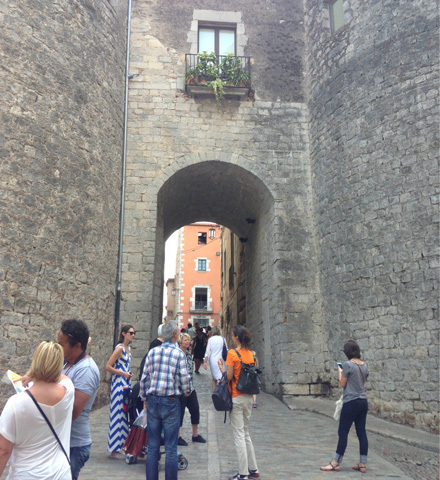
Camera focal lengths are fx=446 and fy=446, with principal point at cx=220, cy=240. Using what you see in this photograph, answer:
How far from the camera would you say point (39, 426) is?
6.91 ft

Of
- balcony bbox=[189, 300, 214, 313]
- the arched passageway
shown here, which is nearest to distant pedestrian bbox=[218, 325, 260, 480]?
the arched passageway

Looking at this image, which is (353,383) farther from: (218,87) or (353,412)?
(218,87)

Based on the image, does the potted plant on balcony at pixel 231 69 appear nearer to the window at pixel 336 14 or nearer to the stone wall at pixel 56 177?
the window at pixel 336 14

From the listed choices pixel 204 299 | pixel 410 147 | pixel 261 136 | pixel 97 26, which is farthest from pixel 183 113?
pixel 204 299

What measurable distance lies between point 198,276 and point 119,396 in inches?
1136

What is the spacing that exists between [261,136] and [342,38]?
262 cm

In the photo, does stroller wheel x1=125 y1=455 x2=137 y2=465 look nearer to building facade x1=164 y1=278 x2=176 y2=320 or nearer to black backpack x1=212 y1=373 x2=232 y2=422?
black backpack x1=212 y1=373 x2=232 y2=422

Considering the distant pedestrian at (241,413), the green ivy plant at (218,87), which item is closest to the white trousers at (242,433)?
the distant pedestrian at (241,413)

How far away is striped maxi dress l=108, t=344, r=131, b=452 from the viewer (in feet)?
15.4

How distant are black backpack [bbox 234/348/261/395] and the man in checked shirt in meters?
0.63

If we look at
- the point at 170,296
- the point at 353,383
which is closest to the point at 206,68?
the point at 353,383

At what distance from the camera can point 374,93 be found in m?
8.43

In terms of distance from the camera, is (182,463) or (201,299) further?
(201,299)

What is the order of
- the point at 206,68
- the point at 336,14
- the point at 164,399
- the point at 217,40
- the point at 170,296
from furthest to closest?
the point at 170,296 → the point at 217,40 → the point at 206,68 → the point at 336,14 → the point at 164,399
